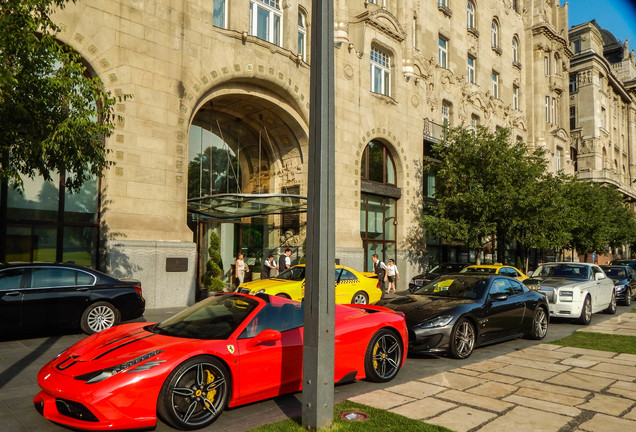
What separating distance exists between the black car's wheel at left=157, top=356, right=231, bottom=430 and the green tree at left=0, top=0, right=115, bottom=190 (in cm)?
524

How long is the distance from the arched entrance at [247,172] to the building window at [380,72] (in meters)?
5.95

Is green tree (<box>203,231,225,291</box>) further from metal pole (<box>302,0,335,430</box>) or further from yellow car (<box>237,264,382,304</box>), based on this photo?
metal pole (<box>302,0,335,430</box>)

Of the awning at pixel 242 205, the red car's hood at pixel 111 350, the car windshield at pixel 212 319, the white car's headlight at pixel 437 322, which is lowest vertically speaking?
the white car's headlight at pixel 437 322

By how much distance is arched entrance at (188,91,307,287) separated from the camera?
64.2ft

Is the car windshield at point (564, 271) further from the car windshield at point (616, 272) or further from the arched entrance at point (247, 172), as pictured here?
the arched entrance at point (247, 172)

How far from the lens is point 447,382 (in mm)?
6695

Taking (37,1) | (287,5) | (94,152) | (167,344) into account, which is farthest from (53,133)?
(287,5)

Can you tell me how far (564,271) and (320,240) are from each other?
12662mm

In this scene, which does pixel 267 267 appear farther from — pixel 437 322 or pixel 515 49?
pixel 515 49

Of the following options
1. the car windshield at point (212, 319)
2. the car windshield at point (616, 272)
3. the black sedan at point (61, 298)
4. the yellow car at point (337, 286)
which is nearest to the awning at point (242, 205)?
the yellow car at point (337, 286)

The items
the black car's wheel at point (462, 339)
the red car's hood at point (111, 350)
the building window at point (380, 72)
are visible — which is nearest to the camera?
the red car's hood at point (111, 350)

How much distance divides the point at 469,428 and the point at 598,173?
54032 mm

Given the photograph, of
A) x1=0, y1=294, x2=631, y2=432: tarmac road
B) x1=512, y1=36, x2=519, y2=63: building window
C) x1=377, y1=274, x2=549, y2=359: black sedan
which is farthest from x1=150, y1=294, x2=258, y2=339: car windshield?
x1=512, y1=36, x2=519, y2=63: building window

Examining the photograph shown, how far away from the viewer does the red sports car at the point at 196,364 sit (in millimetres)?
4492
